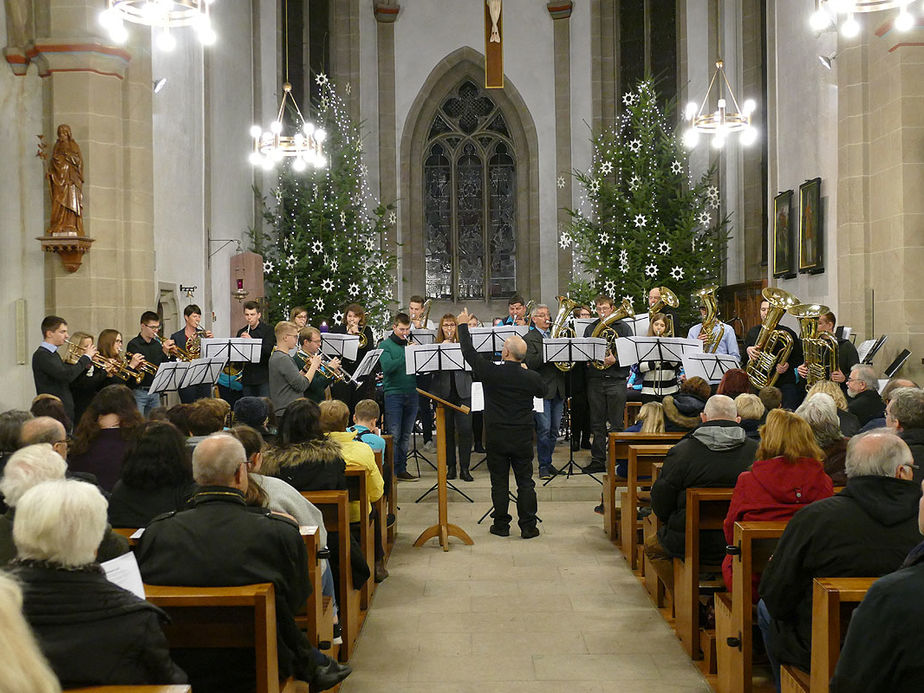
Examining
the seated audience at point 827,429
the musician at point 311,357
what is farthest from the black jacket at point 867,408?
the musician at point 311,357

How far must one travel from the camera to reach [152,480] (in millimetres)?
4293

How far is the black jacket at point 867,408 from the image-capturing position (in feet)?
22.8

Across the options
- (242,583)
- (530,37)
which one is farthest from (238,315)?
(242,583)

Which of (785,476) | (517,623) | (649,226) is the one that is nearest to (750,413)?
(785,476)

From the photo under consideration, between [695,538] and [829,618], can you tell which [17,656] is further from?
[695,538]

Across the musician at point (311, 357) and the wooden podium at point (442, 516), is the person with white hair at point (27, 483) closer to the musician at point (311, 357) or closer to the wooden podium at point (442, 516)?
the wooden podium at point (442, 516)

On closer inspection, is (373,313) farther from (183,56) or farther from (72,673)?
(72,673)

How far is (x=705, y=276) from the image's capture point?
15523 mm

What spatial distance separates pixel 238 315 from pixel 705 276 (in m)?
7.12

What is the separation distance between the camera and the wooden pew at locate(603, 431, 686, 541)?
7301mm

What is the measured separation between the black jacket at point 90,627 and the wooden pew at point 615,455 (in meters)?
5.08

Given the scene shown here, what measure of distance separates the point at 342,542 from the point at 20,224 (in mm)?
6454

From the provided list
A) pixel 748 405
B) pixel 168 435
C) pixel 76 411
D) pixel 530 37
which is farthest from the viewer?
pixel 530 37

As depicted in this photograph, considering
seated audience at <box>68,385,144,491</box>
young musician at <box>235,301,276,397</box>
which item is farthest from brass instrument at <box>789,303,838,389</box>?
seated audience at <box>68,385,144,491</box>
